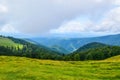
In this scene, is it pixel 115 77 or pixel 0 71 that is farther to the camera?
pixel 0 71

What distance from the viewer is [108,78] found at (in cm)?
5866

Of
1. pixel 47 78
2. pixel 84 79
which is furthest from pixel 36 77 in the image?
pixel 84 79

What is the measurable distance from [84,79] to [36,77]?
10.2m

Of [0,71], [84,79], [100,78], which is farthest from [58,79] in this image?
[0,71]

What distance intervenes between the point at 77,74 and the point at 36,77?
37.4ft

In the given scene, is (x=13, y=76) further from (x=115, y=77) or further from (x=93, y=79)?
(x=115, y=77)

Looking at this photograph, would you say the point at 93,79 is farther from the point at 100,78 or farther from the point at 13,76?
the point at 13,76

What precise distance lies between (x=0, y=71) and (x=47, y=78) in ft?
51.3

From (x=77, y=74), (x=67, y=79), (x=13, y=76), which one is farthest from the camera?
(x=77, y=74)

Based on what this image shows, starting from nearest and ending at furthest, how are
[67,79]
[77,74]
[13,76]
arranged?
[67,79] → [13,76] → [77,74]

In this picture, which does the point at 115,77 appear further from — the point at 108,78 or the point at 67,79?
the point at 67,79

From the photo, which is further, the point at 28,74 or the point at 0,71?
the point at 0,71

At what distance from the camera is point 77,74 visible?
63281 millimetres

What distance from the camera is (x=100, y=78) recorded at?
58.5m
